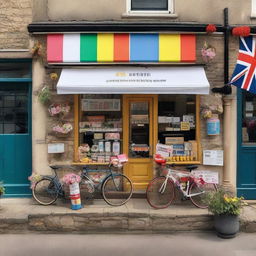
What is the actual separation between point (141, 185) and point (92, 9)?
12.8 feet

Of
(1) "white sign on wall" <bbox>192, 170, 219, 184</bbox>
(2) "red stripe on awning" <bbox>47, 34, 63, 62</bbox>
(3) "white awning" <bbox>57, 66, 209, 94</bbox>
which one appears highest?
(2) "red stripe on awning" <bbox>47, 34, 63, 62</bbox>

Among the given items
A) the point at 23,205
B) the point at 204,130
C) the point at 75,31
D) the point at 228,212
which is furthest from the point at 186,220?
the point at 75,31

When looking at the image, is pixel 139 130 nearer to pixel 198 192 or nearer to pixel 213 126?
pixel 213 126

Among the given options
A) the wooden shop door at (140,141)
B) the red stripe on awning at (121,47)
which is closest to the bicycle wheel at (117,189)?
the wooden shop door at (140,141)

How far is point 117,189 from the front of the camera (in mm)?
7117

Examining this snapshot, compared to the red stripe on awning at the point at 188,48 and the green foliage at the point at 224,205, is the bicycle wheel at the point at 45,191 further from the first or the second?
the red stripe on awning at the point at 188,48

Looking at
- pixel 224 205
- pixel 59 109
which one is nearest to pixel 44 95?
pixel 59 109

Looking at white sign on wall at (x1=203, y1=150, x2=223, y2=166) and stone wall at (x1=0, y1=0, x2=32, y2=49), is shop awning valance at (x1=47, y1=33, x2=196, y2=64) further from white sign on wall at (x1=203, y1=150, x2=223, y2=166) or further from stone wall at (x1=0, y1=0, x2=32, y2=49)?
white sign on wall at (x1=203, y1=150, x2=223, y2=166)

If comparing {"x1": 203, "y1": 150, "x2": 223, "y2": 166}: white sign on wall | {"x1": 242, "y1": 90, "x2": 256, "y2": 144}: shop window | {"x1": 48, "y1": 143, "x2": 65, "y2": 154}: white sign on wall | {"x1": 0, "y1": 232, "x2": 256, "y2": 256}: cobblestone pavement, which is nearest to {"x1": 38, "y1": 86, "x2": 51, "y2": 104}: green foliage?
{"x1": 48, "y1": 143, "x2": 65, "y2": 154}: white sign on wall

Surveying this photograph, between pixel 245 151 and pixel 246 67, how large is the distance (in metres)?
1.81

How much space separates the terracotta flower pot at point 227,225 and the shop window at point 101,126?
104 inches

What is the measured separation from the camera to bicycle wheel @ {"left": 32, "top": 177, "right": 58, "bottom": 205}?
678cm

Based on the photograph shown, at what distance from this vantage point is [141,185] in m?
7.40

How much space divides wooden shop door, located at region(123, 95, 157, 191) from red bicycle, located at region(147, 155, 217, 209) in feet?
1.82
